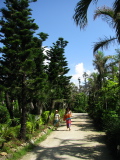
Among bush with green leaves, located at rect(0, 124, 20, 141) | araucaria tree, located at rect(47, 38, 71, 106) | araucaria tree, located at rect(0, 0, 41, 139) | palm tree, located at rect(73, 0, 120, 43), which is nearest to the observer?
palm tree, located at rect(73, 0, 120, 43)

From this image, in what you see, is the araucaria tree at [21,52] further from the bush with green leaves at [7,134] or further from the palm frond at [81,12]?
the palm frond at [81,12]

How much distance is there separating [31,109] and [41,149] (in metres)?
8.91

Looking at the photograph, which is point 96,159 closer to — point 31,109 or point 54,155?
point 54,155

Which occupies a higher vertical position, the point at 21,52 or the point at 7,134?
the point at 21,52

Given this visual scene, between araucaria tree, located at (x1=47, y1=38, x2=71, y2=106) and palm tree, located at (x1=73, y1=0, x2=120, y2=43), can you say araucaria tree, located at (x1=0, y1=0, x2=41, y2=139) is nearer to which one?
palm tree, located at (x1=73, y1=0, x2=120, y2=43)

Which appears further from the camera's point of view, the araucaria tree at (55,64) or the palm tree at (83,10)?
the araucaria tree at (55,64)

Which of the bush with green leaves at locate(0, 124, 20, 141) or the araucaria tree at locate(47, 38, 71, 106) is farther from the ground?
the araucaria tree at locate(47, 38, 71, 106)

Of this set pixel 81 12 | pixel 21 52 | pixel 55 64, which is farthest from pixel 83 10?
pixel 55 64

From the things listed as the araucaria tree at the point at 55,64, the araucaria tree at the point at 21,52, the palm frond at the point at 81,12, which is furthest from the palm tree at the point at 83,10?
the araucaria tree at the point at 55,64

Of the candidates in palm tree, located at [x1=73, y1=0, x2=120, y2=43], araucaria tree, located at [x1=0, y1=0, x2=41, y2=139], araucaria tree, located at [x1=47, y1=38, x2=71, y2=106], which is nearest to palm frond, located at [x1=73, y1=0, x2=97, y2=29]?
palm tree, located at [x1=73, y1=0, x2=120, y2=43]

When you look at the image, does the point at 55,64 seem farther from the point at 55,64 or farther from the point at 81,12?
the point at 81,12

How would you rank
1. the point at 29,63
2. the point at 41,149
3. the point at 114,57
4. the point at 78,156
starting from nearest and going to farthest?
the point at 78,156 < the point at 41,149 < the point at 29,63 < the point at 114,57

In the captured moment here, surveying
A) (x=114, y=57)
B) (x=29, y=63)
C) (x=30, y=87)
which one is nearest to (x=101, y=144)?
(x=30, y=87)

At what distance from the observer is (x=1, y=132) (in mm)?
7230
